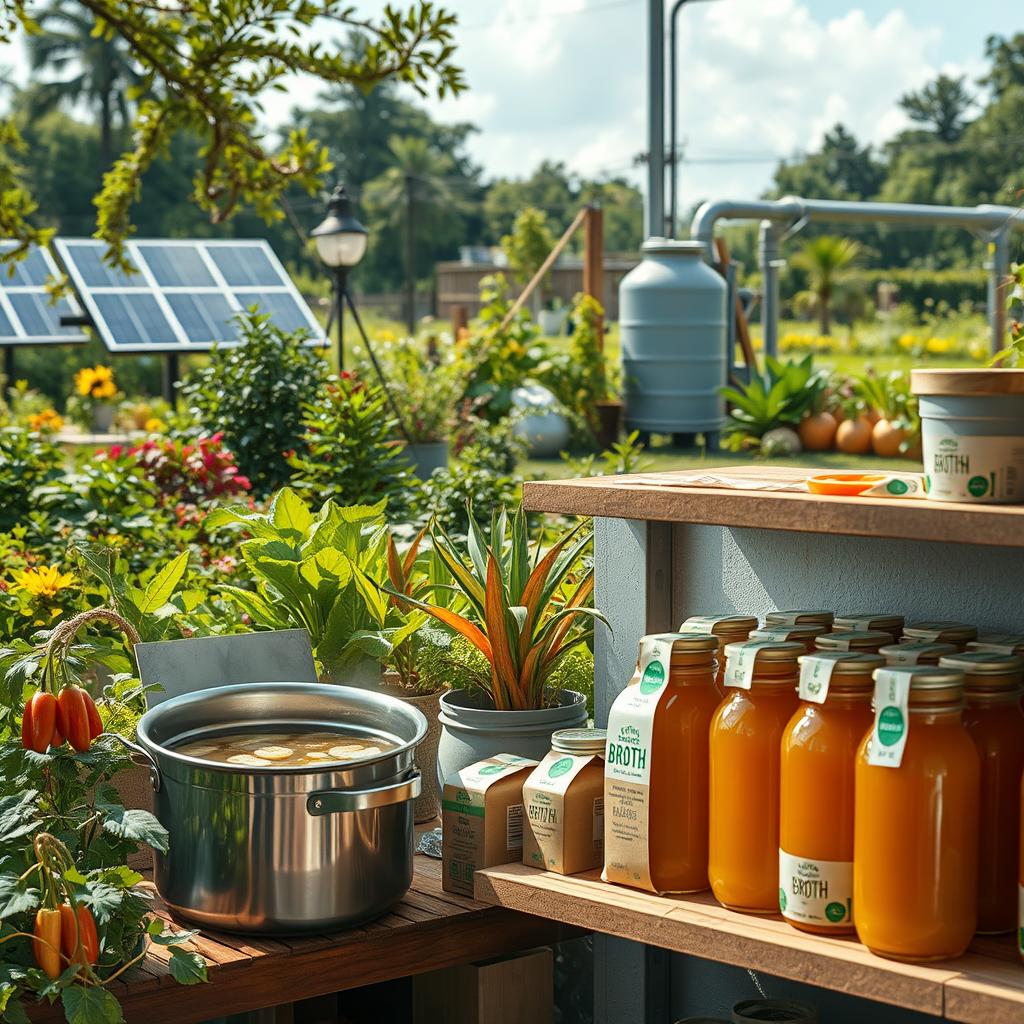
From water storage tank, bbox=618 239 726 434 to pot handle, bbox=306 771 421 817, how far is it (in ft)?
34.5

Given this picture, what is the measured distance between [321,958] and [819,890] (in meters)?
0.76

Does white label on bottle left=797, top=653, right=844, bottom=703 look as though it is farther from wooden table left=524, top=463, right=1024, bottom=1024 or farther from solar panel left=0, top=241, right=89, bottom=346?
solar panel left=0, top=241, right=89, bottom=346

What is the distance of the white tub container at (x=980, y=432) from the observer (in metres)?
1.67

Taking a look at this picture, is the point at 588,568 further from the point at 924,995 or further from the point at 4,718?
the point at 924,995

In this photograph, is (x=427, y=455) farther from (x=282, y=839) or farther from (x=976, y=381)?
(x=976, y=381)

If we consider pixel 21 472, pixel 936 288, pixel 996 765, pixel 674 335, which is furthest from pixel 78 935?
pixel 936 288

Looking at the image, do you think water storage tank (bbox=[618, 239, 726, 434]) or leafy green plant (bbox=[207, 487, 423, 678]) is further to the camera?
water storage tank (bbox=[618, 239, 726, 434])

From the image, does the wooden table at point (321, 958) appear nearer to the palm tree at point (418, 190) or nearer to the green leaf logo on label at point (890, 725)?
the green leaf logo on label at point (890, 725)

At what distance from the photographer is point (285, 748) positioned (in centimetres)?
229

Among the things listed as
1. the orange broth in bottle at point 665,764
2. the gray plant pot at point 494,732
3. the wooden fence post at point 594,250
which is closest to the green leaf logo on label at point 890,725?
the orange broth in bottle at point 665,764

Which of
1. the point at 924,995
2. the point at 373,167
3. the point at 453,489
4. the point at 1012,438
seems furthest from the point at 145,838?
the point at 373,167

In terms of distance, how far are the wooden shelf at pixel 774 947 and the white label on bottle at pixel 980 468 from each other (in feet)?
1.80

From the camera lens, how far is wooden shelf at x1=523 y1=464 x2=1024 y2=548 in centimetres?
166

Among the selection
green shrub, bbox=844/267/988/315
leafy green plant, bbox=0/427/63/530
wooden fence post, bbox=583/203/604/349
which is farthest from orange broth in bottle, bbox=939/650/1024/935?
green shrub, bbox=844/267/988/315
